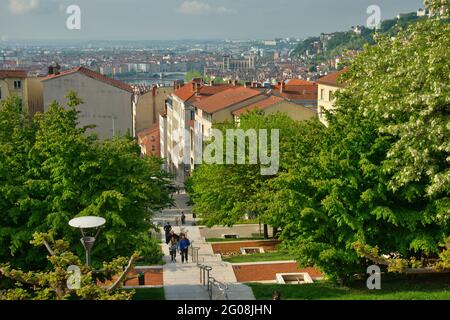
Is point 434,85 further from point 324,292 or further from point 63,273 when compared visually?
point 63,273

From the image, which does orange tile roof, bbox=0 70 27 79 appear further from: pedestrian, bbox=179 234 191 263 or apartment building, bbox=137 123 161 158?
pedestrian, bbox=179 234 191 263

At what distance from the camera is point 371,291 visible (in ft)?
70.7

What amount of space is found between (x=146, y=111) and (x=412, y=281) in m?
92.5

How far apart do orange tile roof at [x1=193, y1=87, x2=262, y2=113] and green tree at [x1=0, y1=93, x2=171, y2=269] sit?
43.7 m

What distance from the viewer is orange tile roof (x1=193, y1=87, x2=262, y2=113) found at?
66938 millimetres

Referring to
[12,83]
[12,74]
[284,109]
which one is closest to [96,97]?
[12,83]

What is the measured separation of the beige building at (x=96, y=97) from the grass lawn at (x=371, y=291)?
171ft

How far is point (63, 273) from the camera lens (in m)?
14.0

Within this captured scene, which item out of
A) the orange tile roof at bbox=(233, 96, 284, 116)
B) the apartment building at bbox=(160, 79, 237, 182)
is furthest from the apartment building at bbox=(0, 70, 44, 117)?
the orange tile roof at bbox=(233, 96, 284, 116)

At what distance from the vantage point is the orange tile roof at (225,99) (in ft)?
220

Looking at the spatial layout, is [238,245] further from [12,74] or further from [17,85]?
[12,74]

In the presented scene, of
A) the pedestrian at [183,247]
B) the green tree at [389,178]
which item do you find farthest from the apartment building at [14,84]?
the green tree at [389,178]

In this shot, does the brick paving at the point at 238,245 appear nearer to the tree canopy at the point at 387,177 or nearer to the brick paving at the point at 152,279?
the brick paving at the point at 152,279
